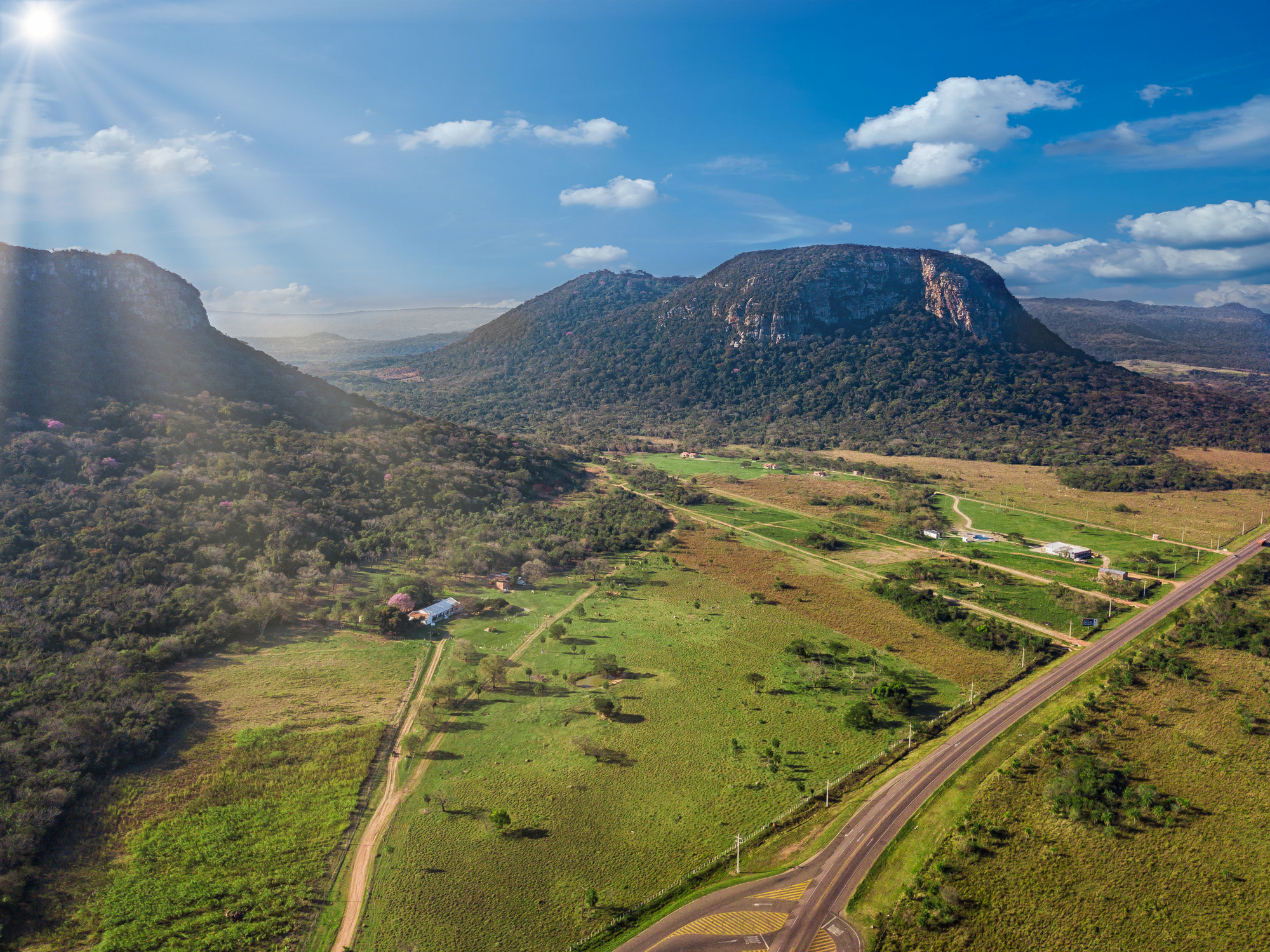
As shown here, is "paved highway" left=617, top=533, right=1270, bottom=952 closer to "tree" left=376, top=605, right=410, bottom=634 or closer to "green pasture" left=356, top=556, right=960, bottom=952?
"green pasture" left=356, top=556, right=960, bottom=952

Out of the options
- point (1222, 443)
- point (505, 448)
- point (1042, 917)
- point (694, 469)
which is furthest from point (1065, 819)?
point (1222, 443)

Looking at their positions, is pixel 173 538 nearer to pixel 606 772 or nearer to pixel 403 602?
pixel 403 602

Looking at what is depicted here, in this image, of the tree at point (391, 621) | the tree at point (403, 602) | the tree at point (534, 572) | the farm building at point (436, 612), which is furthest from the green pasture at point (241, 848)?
the tree at point (534, 572)

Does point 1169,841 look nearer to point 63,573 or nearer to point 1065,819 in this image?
point 1065,819

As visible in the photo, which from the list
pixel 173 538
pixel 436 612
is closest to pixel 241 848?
pixel 436 612

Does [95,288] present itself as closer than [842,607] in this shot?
No

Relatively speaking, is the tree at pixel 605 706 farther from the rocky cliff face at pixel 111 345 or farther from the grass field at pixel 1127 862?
the rocky cliff face at pixel 111 345
